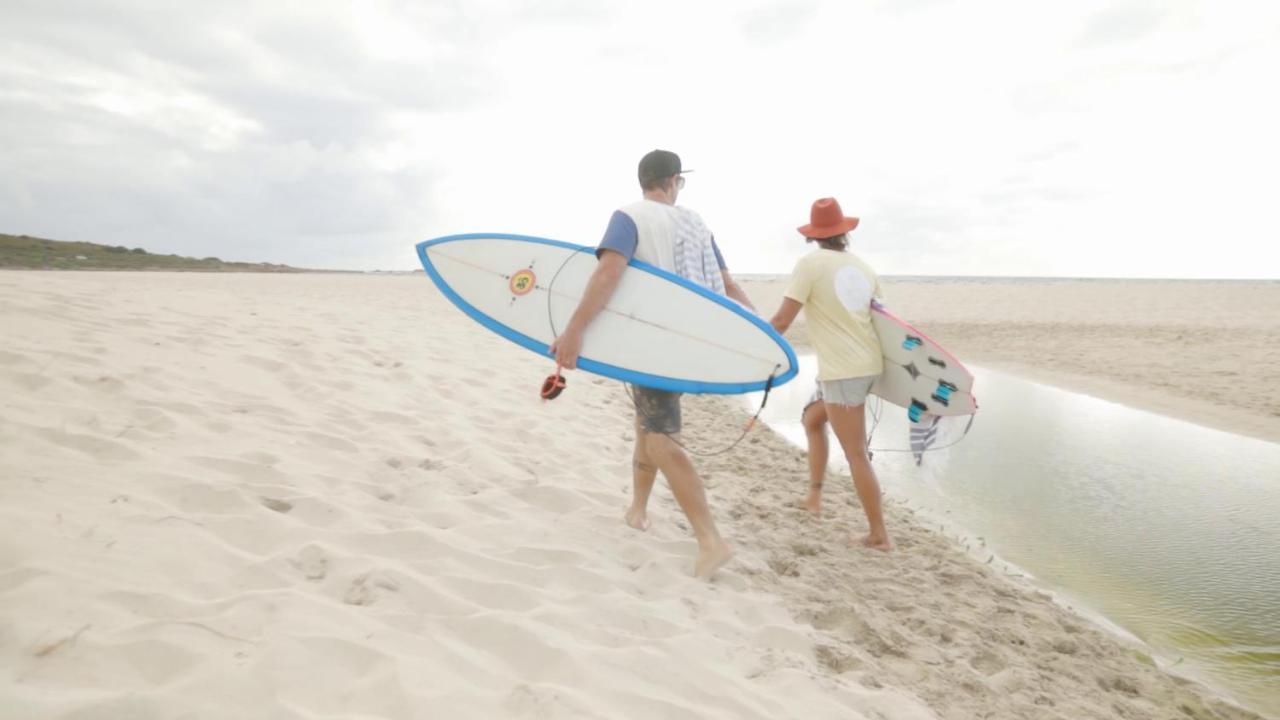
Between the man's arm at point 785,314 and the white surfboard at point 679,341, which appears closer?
the white surfboard at point 679,341

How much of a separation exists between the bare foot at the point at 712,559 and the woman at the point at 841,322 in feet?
2.88

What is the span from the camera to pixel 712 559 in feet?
9.12

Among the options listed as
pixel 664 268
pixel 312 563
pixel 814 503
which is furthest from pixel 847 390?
pixel 312 563

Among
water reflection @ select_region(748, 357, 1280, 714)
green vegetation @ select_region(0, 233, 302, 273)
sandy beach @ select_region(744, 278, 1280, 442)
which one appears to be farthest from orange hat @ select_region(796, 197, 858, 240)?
green vegetation @ select_region(0, 233, 302, 273)

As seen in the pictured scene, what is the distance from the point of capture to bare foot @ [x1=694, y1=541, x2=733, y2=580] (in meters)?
2.78

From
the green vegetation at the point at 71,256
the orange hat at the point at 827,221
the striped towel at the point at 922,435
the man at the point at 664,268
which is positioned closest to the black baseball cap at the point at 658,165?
the man at the point at 664,268

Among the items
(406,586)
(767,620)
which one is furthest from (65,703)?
(767,620)

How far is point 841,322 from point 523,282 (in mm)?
1605

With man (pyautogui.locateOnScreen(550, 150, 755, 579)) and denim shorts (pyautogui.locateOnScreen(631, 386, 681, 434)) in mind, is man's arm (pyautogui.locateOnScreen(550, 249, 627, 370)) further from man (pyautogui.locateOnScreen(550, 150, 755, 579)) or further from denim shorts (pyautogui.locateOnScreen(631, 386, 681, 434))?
denim shorts (pyautogui.locateOnScreen(631, 386, 681, 434))

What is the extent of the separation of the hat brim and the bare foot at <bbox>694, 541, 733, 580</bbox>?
1572 mm

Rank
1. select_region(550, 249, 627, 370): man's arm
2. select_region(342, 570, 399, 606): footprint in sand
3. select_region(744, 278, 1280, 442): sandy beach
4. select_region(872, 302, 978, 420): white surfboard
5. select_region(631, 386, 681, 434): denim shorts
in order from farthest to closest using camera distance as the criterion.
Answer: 1. select_region(744, 278, 1280, 442): sandy beach
2. select_region(872, 302, 978, 420): white surfboard
3. select_region(631, 386, 681, 434): denim shorts
4. select_region(550, 249, 627, 370): man's arm
5. select_region(342, 570, 399, 606): footprint in sand

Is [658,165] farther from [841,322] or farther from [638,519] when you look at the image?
[638,519]

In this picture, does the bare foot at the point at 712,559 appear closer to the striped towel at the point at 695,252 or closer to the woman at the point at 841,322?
the woman at the point at 841,322

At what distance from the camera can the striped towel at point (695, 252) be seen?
2.83 metres
